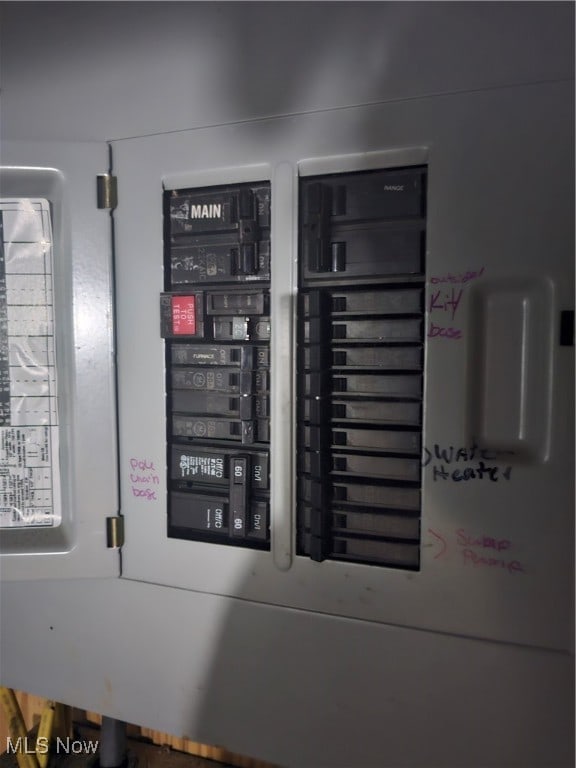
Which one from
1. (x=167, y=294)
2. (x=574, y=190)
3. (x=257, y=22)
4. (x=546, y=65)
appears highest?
(x=257, y=22)

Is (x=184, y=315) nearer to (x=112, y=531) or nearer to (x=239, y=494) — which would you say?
(x=239, y=494)

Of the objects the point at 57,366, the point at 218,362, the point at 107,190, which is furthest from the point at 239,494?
the point at 107,190

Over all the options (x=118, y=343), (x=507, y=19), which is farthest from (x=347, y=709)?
(x=507, y=19)

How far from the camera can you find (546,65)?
0.81 metres

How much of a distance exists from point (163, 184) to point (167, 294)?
22 centimetres

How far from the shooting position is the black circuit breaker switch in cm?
103

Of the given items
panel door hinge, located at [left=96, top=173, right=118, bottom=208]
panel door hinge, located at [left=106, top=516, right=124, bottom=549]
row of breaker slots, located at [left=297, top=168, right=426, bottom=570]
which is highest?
panel door hinge, located at [left=96, top=173, right=118, bottom=208]

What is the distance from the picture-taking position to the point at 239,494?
1030 millimetres

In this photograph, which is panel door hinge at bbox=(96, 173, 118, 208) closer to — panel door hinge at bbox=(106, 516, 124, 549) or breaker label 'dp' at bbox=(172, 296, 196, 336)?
breaker label 'dp' at bbox=(172, 296, 196, 336)

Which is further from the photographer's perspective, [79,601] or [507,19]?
[79,601]

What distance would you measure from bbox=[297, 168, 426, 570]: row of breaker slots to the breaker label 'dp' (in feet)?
0.73

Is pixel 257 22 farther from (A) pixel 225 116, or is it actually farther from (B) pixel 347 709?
(B) pixel 347 709

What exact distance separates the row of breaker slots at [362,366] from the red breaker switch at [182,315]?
8.2 inches

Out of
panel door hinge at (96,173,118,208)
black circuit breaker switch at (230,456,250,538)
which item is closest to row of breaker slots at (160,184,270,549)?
black circuit breaker switch at (230,456,250,538)
